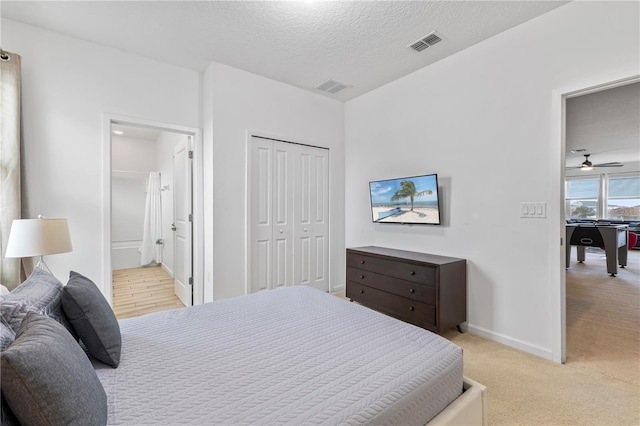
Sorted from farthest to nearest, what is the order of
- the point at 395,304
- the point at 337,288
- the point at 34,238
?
the point at 337,288 < the point at 395,304 < the point at 34,238

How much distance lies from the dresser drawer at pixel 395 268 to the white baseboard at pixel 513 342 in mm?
699

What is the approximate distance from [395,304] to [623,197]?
30.4 feet

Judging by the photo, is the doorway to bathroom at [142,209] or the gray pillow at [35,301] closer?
the gray pillow at [35,301]

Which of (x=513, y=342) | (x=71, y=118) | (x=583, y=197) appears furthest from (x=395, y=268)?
(x=583, y=197)

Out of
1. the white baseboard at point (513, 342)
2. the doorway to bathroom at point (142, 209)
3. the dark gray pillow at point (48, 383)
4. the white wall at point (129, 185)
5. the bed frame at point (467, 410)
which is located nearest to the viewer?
the dark gray pillow at point (48, 383)

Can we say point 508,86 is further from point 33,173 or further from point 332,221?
point 33,173

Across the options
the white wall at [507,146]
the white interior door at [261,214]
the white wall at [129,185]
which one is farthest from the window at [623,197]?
the white wall at [129,185]

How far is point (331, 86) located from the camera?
3.68 m

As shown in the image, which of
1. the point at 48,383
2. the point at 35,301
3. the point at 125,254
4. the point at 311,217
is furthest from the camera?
the point at 125,254

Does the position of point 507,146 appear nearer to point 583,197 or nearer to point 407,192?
point 407,192

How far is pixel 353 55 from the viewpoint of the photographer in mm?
2951

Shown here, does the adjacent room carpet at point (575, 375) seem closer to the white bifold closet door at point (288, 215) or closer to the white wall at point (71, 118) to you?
the white bifold closet door at point (288, 215)

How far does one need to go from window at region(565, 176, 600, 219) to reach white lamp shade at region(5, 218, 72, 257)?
10961 millimetres

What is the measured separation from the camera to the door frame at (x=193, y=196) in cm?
276
